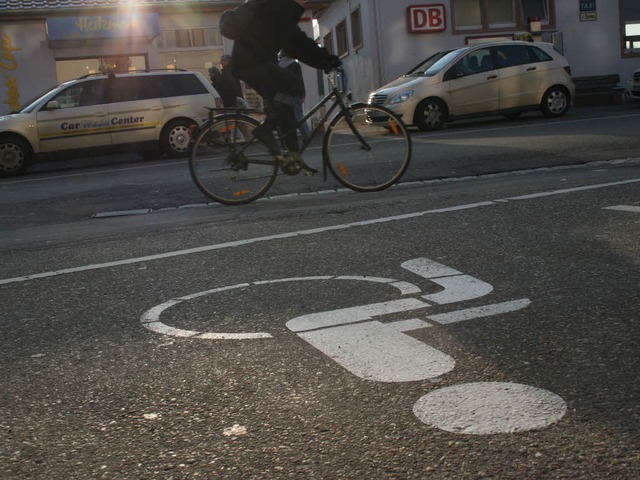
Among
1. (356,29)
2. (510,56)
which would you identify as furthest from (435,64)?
(356,29)

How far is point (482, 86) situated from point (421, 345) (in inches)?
661

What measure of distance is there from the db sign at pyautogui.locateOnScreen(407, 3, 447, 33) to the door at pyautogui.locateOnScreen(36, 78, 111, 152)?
1449 centimetres

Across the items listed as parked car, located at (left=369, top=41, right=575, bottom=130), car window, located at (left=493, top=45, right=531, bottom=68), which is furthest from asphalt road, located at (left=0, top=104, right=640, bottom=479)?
car window, located at (left=493, top=45, right=531, bottom=68)

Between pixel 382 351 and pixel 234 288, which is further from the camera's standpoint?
pixel 234 288

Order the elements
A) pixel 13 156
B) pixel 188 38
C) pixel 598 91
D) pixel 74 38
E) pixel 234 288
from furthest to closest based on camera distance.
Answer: pixel 188 38 → pixel 598 91 → pixel 74 38 → pixel 13 156 → pixel 234 288

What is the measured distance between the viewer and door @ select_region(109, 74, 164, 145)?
1686 cm

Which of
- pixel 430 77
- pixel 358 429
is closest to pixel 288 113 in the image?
pixel 358 429

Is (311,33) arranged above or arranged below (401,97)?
above

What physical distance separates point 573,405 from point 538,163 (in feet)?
25.5

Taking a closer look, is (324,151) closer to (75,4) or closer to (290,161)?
(290,161)

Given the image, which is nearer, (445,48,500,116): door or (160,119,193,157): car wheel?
(160,119,193,157): car wheel

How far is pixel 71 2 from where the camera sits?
27.1 m

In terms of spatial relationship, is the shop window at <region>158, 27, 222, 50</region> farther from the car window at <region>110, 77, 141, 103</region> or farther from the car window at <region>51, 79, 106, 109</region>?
the car window at <region>51, 79, 106, 109</region>

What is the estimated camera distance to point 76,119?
1659 centimetres
